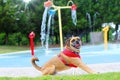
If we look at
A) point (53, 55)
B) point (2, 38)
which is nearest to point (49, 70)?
point (53, 55)

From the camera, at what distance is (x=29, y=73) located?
23.5ft

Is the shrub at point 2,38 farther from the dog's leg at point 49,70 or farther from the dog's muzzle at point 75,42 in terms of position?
the dog's muzzle at point 75,42

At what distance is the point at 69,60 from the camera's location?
20.3 ft

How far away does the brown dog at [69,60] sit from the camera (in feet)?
20.0

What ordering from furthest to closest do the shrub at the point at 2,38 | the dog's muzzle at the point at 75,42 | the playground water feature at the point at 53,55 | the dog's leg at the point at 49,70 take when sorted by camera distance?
the shrub at the point at 2,38 → the playground water feature at the point at 53,55 → the dog's leg at the point at 49,70 → the dog's muzzle at the point at 75,42

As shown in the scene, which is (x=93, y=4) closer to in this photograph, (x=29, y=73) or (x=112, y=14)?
(x=112, y=14)

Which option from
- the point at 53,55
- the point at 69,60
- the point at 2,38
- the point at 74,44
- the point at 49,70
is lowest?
the point at 2,38

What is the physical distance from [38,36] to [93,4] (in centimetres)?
540

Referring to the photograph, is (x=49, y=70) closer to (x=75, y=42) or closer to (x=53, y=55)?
(x=75, y=42)

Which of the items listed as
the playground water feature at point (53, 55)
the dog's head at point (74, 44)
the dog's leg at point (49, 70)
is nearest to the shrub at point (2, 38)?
the playground water feature at point (53, 55)

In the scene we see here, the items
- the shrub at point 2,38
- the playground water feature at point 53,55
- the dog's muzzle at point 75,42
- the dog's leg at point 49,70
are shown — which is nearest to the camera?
the dog's muzzle at point 75,42

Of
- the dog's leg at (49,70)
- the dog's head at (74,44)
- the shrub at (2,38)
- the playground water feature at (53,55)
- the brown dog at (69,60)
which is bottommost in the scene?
the shrub at (2,38)

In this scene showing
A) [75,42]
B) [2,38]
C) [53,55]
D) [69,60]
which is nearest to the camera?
[75,42]

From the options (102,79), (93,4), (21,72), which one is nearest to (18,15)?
(93,4)
